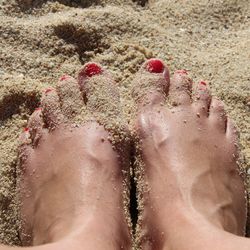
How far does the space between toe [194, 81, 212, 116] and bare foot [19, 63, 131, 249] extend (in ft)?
0.90

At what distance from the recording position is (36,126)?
5.86ft

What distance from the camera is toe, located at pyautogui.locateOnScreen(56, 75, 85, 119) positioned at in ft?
5.87

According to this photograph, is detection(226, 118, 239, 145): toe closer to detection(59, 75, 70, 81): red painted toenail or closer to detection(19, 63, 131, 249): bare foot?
detection(19, 63, 131, 249): bare foot

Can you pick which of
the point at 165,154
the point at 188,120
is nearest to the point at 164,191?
the point at 165,154

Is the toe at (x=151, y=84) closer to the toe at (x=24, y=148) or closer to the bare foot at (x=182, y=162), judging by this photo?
the bare foot at (x=182, y=162)

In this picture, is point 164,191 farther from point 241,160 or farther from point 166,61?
point 166,61

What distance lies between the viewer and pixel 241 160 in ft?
5.84

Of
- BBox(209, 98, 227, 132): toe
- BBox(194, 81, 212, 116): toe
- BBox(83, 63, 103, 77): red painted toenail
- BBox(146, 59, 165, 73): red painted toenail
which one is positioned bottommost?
BBox(209, 98, 227, 132): toe

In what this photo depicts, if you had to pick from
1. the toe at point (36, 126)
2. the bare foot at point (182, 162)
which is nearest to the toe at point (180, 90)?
the bare foot at point (182, 162)

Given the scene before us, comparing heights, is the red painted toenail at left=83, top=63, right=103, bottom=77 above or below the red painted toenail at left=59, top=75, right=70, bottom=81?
above

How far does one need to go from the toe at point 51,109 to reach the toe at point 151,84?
0.26 meters

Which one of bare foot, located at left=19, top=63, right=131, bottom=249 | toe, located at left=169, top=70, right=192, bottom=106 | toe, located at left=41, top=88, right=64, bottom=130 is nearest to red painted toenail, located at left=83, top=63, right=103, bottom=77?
bare foot, located at left=19, top=63, right=131, bottom=249

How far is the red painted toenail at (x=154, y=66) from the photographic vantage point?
1.82 metres

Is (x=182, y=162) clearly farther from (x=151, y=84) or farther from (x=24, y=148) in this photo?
(x=24, y=148)
